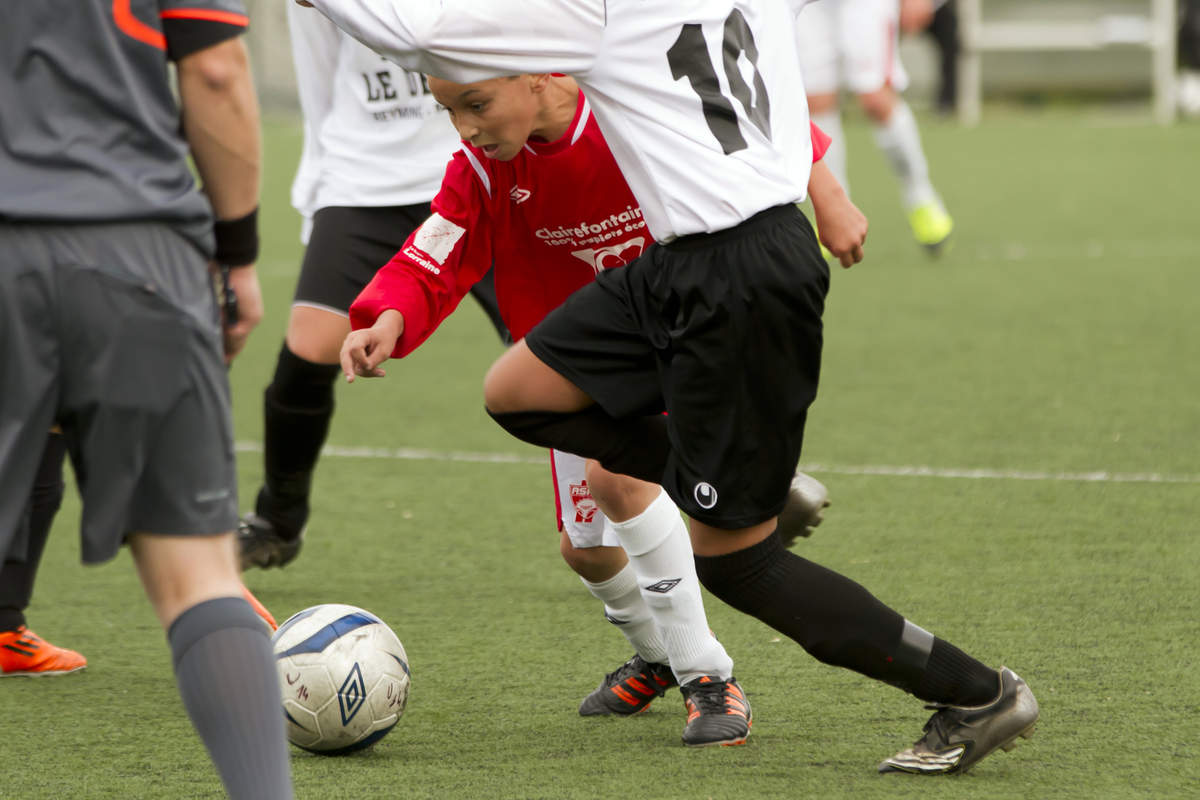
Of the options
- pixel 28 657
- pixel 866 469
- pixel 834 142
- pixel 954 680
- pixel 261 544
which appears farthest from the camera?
pixel 834 142

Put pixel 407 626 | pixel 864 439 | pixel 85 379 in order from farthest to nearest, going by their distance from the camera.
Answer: pixel 864 439 < pixel 407 626 < pixel 85 379

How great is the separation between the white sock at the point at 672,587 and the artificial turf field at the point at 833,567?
16cm

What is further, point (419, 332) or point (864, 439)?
point (864, 439)

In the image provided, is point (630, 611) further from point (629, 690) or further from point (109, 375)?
point (109, 375)

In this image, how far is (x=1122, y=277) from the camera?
9.27m

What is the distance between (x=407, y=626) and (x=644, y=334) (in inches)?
55.7

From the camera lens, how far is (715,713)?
3.21 metres

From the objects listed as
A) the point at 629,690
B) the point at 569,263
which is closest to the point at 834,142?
the point at 569,263

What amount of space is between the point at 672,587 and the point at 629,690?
0.30 meters

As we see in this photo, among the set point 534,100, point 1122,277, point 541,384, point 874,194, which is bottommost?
point 874,194

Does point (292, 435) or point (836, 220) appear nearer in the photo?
point (836, 220)

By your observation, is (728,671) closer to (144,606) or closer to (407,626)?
(407,626)

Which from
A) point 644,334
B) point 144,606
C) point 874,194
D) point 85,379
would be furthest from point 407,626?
point 874,194

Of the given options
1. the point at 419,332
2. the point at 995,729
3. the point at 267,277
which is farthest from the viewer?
the point at 267,277
